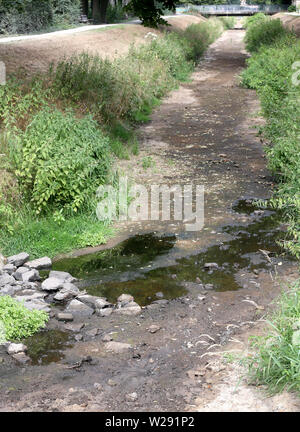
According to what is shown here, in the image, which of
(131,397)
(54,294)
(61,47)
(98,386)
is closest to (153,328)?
(98,386)

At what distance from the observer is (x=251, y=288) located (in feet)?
23.5

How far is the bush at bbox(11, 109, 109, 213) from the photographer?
9.04 m

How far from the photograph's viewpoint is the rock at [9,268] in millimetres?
7664

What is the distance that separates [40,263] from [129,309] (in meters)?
1.85

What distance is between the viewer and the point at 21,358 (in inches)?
225

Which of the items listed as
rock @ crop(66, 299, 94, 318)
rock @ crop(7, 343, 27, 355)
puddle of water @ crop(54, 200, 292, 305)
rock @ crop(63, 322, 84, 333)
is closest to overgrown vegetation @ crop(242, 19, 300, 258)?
puddle of water @ crop(54, 200, 292, 305)

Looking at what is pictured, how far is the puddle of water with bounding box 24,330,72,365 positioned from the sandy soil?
9124 millimetres

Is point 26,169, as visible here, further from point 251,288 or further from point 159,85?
point 159,85

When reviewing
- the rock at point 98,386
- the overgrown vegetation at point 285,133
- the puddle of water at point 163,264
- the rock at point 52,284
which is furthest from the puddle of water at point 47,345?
the overgrown vegetation at point 285,133

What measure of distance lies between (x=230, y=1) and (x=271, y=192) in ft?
257

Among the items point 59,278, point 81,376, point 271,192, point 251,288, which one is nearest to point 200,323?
point 251,288

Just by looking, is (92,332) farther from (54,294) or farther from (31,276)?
(31,276)

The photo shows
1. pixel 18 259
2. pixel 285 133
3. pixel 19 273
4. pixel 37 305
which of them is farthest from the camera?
pixel 285 133

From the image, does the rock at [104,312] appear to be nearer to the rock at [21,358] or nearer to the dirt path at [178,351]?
the dirt path at [178,351]
